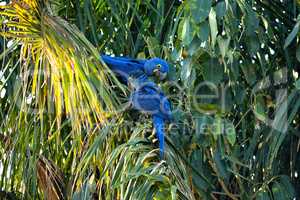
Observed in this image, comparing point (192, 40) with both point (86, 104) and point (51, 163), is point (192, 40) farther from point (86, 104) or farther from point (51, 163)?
point (51, 163)

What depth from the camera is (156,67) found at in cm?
230

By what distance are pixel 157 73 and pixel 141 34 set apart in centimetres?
43

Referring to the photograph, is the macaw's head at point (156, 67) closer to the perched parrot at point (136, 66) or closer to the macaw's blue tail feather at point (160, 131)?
the perched parrot at point (136, 66)

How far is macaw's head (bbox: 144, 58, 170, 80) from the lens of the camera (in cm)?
230

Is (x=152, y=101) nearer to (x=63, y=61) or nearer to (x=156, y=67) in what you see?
(x=156, y=67)

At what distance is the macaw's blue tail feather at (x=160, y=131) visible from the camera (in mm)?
2045

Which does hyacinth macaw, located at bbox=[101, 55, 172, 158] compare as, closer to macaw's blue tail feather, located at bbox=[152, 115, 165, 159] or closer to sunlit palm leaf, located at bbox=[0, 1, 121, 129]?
macaw's blue tail feather, located at bbox=[152, 115, 165, 159]

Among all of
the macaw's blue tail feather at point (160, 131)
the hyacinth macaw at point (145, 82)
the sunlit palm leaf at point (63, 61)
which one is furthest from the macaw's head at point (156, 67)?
the sunlit palm leaf at point (63, 61)

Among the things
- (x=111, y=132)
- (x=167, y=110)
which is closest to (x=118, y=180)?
(x=111, y=132)

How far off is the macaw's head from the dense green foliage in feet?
0.22

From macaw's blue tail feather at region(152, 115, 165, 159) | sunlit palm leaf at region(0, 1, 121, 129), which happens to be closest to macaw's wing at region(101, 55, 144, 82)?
macaw's blue tail feather at region(152, 115, 165, 159)

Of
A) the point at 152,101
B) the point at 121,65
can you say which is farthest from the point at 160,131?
the point at 121,65

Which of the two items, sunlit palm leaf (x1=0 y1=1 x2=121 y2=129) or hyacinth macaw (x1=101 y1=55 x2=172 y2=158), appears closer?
sunlit palm leaf (x1=0 y1=1 x2=121 y2=129)

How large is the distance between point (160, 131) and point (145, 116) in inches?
9.3
